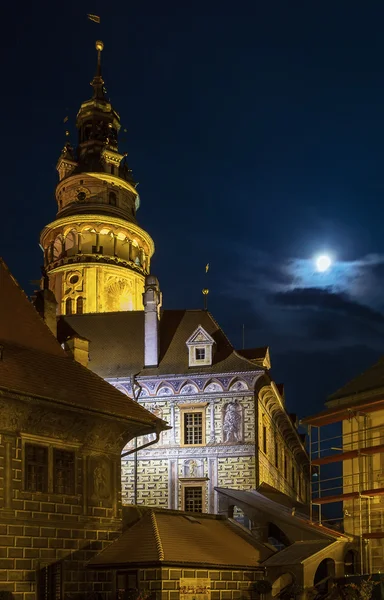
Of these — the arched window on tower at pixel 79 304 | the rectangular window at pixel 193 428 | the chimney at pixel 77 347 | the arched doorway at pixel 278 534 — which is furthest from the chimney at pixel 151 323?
the arched doorway at pixel 278 534

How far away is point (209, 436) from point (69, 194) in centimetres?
2002

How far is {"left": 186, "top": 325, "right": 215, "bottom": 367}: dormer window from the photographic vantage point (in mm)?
37344

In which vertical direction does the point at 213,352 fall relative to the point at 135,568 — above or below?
above

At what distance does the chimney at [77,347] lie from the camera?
94.3ft

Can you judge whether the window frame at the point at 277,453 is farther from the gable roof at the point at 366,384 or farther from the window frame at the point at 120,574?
the window frame at the point at 120,574

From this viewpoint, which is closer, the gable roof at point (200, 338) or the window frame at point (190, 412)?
the window frame at point (190, 412)

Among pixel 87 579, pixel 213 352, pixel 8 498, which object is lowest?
pixel 87 579

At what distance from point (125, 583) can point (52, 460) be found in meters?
3.42

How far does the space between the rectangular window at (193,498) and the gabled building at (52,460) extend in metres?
11.7

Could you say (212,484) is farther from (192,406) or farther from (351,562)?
(351,562)

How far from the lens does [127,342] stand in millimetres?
39188

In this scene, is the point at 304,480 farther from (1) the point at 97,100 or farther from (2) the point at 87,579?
(2) the point at 87,579

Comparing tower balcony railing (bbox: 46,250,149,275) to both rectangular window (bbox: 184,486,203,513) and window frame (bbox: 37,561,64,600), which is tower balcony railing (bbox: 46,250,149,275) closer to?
rectangular window (bbox: 184,486,203,513)

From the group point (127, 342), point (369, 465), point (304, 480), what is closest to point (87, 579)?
point (369, 465)
